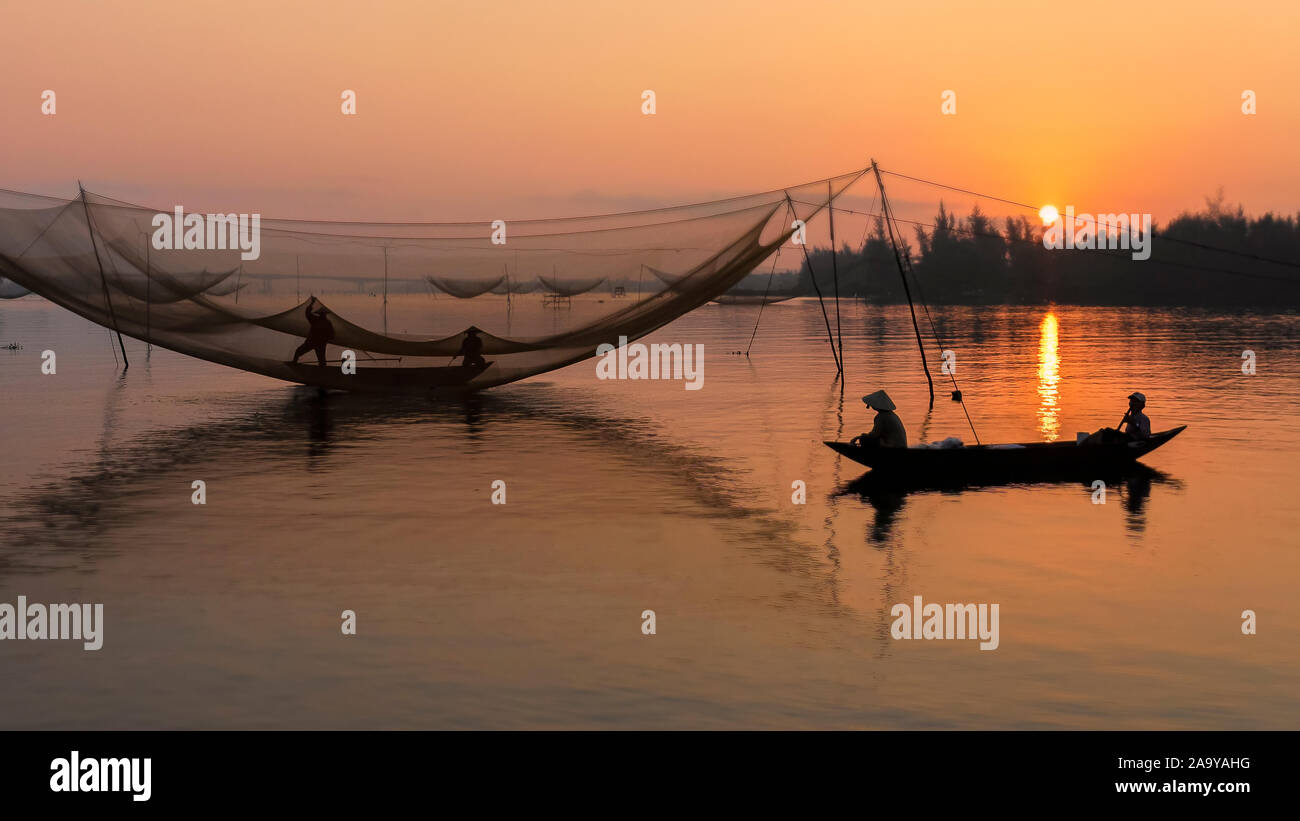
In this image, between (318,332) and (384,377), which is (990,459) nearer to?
(384,377)

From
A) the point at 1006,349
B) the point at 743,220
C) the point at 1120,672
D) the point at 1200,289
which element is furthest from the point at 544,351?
the point at 1200,289

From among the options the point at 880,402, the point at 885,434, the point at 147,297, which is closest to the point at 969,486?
the point at 885,434

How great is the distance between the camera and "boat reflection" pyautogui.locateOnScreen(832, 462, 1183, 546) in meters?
15.1

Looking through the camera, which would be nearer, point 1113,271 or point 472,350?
point 472,350

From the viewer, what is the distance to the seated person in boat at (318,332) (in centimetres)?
2680

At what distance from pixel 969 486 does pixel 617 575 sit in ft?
21.4

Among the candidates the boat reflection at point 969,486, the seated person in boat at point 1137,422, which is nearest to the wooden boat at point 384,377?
the boat reflection at point 969,486

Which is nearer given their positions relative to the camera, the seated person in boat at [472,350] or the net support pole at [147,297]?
the net support pole at [147,297]

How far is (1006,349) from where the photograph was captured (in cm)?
5341

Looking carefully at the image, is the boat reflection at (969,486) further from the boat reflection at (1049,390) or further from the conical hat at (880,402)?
the boat reflection at (1049,390)

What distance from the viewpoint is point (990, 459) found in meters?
16.6

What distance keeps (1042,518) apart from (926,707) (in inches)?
272

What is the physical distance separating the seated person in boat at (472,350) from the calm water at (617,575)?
7.66ft
